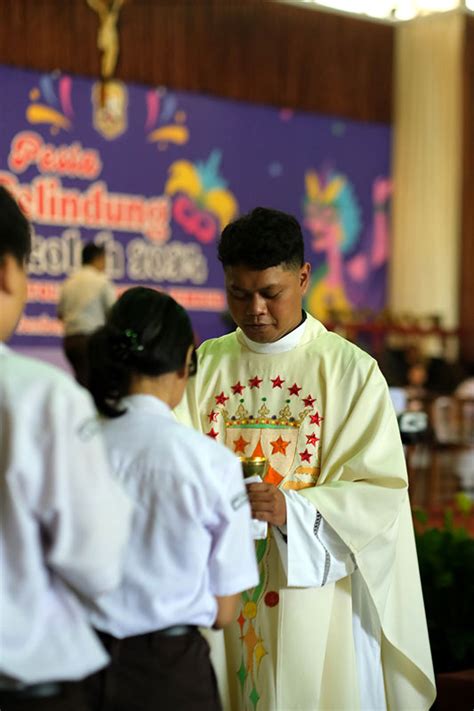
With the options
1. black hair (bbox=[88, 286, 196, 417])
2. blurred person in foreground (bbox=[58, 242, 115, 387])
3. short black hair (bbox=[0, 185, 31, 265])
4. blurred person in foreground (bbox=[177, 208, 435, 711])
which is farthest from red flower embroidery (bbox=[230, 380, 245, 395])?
blurred person in foreground (bbox=[58, 242, 115, 387])

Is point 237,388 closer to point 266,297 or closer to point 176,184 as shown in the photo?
point 266,297

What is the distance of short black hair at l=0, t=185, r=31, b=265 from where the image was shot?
5.04 feet

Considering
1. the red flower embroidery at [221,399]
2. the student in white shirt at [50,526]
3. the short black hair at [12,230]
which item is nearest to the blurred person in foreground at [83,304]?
the red flower embroidery at [221,399]

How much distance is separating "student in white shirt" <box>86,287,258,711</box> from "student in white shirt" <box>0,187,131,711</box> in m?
0.13

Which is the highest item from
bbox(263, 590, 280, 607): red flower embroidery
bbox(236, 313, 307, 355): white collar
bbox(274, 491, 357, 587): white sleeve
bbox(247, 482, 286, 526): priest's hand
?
bbox(236, 313, 307, 355): white collar

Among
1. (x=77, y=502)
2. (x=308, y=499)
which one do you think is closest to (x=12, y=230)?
(x=77, y=502)

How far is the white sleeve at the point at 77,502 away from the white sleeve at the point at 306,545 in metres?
0.76

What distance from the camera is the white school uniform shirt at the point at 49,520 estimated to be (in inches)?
54.9

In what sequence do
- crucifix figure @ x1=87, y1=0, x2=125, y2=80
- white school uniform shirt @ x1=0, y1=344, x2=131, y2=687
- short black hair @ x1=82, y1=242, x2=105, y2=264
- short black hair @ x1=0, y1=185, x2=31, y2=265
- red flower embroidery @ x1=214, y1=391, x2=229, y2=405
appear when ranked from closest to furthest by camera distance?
white school uniform shirt @ x1=0, y1=344, x2=131, y2=687 < short black hair @ x1=0, y1=185, x2=31, y2=265 < red flower embroidery @ x1=214, y1=391, x2=229, y2=405 < short black hair @ x1=82, y1=242, x2=105, y2=264 < crucifix figure @ x1=87, y1=0, x2=125, y2=80

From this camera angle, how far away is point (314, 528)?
2201 mm

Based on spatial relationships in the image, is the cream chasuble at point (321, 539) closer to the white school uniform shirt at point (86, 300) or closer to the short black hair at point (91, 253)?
the white school uniform shirt at point (86, 300)

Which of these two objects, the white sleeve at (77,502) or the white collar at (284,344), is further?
the white collar at (284,344)

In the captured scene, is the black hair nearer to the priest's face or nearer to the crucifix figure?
the priest's face

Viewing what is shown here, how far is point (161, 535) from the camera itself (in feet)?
5.28
